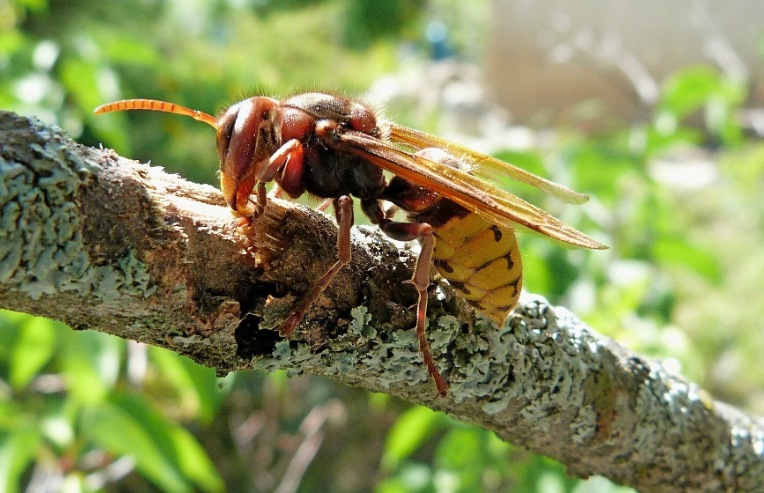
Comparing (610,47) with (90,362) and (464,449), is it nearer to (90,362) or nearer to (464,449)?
(464,449)

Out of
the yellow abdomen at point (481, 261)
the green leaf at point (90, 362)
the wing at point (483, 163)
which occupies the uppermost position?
the wing at point (483, 163)

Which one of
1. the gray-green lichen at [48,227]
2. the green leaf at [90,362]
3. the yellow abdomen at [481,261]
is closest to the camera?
the gray-green lichen at [48,227]

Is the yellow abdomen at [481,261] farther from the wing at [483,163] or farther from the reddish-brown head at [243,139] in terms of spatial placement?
the reddish-brown head at [243,139]

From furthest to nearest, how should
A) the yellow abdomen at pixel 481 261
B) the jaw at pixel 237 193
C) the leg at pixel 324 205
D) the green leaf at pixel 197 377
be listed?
1. the green leaf at pixel 197 377
2. the leg at pixel 324 205
3. the yellow abdomen at pixel 481 261
4. the jaw at pixel 237 193

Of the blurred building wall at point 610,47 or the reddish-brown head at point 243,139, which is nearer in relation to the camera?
the reddish-brown head at point 243,139

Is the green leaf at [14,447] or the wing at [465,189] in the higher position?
the wing at [465,189]

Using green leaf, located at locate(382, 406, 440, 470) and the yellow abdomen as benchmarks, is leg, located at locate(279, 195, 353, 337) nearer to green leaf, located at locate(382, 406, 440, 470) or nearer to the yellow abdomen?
the yellow abdomen

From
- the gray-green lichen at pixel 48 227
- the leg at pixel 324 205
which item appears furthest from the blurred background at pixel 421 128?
the gray-green lichen at pixel 48 227

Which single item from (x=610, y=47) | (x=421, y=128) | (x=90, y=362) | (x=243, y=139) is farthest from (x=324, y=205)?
(x=421, y=128)
